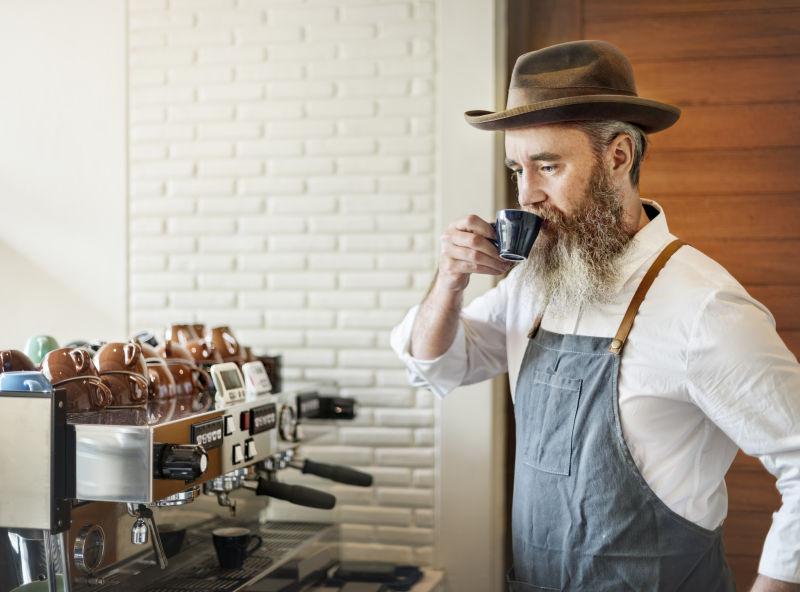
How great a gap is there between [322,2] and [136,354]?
1.66 metres

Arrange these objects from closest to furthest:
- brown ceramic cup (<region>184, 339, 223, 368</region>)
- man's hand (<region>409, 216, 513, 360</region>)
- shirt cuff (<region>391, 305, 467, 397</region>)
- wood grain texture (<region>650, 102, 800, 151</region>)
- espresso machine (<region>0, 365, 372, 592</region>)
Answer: espresso machine (<region>0, 365, 372, 592</region>) → man's hand (<region>409, 216, 513, 360</region>) → shirt cuff (<region>391, 305, 467, 397</region>) → brown ceramic cup (<region>184, 339, 223, 368</region>) → wood grain texture (<region>650, 102, 800, 151</region>)

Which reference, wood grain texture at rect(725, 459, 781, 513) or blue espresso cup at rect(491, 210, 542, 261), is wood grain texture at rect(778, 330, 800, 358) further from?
blue espresso cup at rect(491, 210, 542, 261)

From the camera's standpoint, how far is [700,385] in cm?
158

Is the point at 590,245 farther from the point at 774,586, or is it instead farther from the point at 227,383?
the point at 227,383

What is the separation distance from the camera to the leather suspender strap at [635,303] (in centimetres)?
171

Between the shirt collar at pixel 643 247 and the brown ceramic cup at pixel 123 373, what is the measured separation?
1.06 metres

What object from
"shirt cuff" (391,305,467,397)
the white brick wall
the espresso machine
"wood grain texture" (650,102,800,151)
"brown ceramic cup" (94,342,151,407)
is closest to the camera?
the espresso machine

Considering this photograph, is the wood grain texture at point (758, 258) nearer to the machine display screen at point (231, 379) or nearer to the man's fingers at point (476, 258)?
the man's fingers at point (476, 258)

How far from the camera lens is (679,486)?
1.64 metres

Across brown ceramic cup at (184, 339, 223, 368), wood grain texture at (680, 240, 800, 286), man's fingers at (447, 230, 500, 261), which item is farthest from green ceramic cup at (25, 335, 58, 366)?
wood grain texture at (680, 240, 800, 286)

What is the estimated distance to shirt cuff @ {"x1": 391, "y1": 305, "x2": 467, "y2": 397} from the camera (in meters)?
2.06

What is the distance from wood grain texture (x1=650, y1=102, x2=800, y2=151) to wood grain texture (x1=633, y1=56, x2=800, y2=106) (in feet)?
0.09

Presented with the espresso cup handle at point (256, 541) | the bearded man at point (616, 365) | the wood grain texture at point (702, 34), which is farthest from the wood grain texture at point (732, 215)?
the espresso cup handle at point (256, 541)

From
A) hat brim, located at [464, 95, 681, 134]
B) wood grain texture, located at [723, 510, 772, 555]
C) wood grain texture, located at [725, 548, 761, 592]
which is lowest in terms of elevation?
wood grain texture, located at [725, 548, 761, 592]
